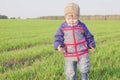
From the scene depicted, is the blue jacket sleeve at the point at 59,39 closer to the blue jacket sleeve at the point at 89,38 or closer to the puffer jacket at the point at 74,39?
the puffer jacket at the point at 74,39

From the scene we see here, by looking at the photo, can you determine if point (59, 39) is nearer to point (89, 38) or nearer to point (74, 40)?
point (74, 40)

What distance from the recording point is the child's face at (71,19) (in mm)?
4887

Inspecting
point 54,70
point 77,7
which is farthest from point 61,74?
point 77,7

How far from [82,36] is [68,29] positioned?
259mm

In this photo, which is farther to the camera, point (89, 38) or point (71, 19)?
point (89, 38)

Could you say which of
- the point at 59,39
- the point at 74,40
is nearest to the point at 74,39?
the point at 74,40

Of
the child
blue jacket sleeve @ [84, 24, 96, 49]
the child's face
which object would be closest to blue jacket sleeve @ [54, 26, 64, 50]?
the child

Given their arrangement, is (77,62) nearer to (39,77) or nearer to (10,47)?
(39,77)

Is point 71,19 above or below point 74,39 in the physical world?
above

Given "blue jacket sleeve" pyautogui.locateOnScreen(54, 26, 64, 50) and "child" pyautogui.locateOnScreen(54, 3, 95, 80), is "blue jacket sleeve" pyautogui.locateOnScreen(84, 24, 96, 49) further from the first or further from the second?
"blue jacket sleeve" pyautogui.locateOnScreen(54, 26, 64, 50)

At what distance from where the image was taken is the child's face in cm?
489

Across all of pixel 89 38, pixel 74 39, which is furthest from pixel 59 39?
pixel 89 38

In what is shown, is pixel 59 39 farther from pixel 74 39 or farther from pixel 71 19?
pixel 71 19

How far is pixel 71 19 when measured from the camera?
16.1ft
